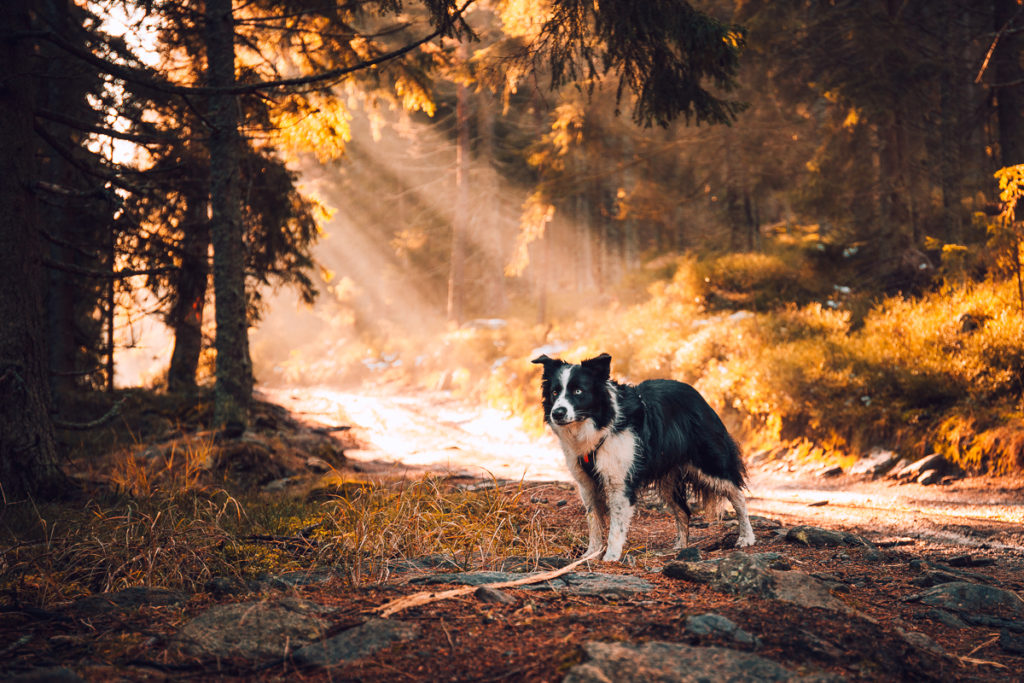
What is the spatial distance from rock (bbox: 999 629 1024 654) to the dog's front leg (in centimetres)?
234

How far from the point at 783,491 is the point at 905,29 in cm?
1252

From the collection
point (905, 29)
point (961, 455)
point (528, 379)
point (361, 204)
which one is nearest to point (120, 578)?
point (961, 455)

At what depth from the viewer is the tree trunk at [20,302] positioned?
6219 millimetres

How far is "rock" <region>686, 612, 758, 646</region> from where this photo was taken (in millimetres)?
2809

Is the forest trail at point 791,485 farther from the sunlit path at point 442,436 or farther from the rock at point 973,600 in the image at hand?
the rock at point 973,600

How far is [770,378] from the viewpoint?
35.2ft

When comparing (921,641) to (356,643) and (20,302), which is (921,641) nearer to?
(356,643)

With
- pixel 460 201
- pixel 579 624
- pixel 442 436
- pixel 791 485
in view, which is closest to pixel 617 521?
pixel 579 624

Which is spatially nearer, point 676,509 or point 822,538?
point 822,538

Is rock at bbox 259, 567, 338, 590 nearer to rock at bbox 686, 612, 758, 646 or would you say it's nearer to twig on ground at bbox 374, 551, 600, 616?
twig on ground at bbox 374, 551, 600, 616

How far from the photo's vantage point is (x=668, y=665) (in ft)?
8.25

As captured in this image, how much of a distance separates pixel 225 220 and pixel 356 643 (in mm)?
8424

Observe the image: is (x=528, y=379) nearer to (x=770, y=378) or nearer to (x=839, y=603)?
(x=770, y=378)

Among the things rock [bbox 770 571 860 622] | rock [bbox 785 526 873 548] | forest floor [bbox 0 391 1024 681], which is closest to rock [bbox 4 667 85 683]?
forest floor [bbox 0 391 1024 681]
